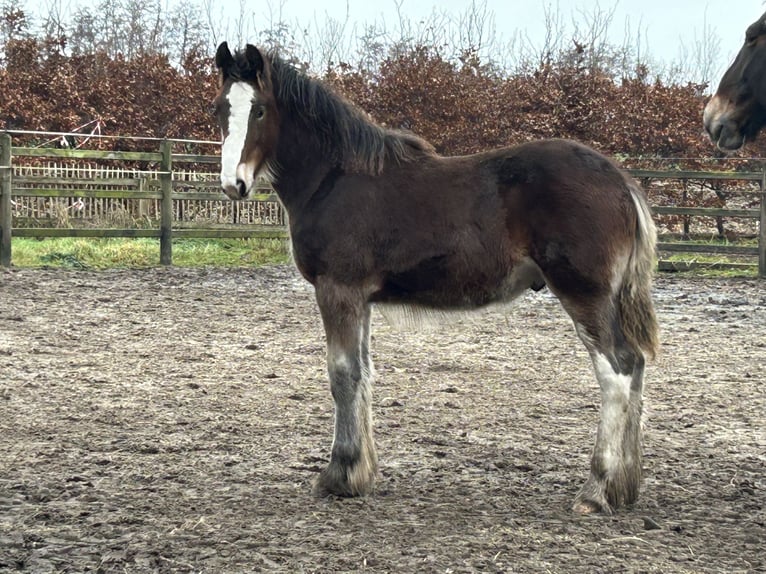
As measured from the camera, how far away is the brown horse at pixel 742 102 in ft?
13.7

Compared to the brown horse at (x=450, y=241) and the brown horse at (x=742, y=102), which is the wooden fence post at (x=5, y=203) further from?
the brown horse at (x=742, y=102)

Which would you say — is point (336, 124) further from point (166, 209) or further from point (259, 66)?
point (166, 209)

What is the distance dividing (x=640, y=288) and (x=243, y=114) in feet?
6.60

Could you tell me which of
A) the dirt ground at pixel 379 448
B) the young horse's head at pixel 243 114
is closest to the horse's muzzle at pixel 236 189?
the young horse's head at pixel 243 114

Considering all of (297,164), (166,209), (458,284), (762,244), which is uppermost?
(297,164)

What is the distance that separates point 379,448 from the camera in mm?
4699

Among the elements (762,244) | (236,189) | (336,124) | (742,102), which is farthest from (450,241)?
(762,244)

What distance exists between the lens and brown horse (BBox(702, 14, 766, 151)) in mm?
4184

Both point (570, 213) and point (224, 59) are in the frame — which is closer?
point (570, 213)

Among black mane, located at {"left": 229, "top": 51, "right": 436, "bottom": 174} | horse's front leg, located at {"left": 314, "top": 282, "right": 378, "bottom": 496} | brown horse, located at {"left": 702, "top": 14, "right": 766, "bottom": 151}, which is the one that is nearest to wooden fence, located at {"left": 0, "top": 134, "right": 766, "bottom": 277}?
black mane, located at {"left": 229, "top": 51, "right": 436, "bottom": 174}

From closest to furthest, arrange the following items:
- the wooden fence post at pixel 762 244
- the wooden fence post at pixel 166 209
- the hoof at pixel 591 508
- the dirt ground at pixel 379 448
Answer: the dirt ground at pixel 379 448 → the hoof at pixel 591 508 → the wooden fence post at pixel 762 244 → the wooden fence post at pixel 166 209

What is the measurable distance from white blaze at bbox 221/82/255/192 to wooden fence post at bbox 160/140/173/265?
30.3 feet

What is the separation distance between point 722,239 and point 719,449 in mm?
11866

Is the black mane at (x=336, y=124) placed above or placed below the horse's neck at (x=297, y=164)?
above
